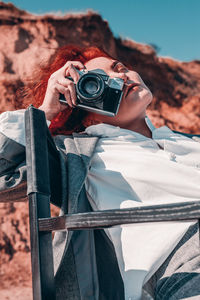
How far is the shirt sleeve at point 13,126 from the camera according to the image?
989mm

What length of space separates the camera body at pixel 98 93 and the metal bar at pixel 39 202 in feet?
1.05

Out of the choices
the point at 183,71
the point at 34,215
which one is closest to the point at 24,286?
the point at 34,215

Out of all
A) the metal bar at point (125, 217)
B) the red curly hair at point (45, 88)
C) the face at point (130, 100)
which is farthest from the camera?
the red curly hair at point (45, 88)

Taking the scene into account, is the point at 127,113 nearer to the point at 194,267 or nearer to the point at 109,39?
the point at 194,267

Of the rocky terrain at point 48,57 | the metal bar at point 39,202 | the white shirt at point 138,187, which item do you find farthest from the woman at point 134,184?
the rocky terrain at point 48,57

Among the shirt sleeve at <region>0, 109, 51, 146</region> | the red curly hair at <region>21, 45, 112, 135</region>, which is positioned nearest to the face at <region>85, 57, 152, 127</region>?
the red curly hair at <region>21, 45, 112, 135</region>

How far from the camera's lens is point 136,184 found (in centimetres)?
111

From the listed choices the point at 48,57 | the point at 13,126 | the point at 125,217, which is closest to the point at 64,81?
the point at 13,126

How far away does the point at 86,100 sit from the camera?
3.74 feet

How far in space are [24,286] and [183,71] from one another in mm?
3347

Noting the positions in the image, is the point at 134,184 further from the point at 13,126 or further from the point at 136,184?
the point at 13,126

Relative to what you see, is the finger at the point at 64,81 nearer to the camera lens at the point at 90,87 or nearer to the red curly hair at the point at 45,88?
the camera lens at the point at 90,87

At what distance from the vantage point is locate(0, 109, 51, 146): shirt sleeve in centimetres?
99

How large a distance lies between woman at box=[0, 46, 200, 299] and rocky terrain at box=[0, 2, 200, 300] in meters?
2.00
